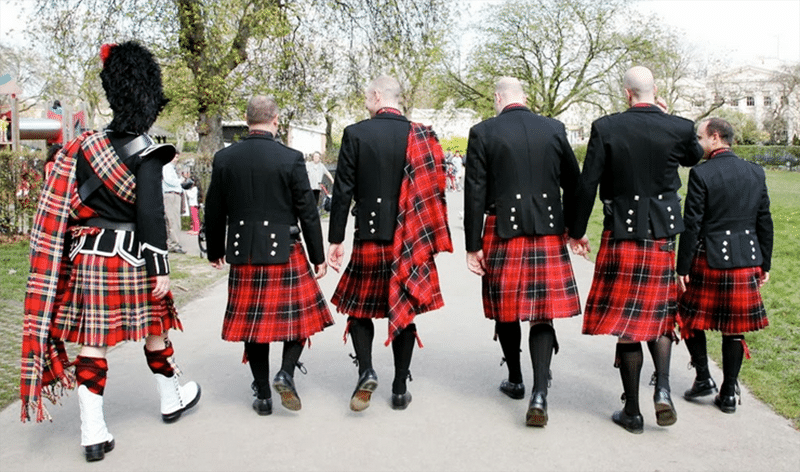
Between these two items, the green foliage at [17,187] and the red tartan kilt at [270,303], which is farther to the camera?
the green foliage at [17,187]

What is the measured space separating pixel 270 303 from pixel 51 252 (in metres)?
1.25

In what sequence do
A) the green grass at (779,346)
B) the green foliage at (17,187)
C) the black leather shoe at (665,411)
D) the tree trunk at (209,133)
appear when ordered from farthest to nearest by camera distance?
the tree trunk at (209,133) → the green foliage at (17,187) → the green grass at (779,346) → the black leather shoe at (665,411)

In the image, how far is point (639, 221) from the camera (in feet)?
14.5

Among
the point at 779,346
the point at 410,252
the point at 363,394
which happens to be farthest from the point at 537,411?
the point at 779,346

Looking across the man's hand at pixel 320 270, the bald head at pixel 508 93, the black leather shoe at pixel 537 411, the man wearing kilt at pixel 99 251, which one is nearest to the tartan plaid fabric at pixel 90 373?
the man wearing kilt at pixel 99 251

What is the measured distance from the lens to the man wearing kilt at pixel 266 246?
15.3 feet

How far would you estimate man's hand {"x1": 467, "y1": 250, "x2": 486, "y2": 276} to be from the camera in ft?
15.6

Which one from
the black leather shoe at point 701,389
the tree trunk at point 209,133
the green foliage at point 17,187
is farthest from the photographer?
the tree trunk at point 209,133

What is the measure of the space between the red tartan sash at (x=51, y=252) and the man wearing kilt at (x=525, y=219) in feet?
6.57

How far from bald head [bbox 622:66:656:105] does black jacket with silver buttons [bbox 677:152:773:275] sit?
0.57 meters

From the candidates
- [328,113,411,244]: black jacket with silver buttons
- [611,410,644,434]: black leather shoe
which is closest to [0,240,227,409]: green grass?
[328,113,411,244]: black jacket with silver buttons

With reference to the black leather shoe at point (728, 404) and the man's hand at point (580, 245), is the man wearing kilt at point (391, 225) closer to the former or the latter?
the man's hand at point (580, 245)

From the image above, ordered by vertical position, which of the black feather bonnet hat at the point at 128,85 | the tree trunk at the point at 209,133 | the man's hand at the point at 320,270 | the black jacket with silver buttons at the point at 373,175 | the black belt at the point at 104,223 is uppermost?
the tree trunk at the point at 209,133

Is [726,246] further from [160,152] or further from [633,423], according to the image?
[160,152]
